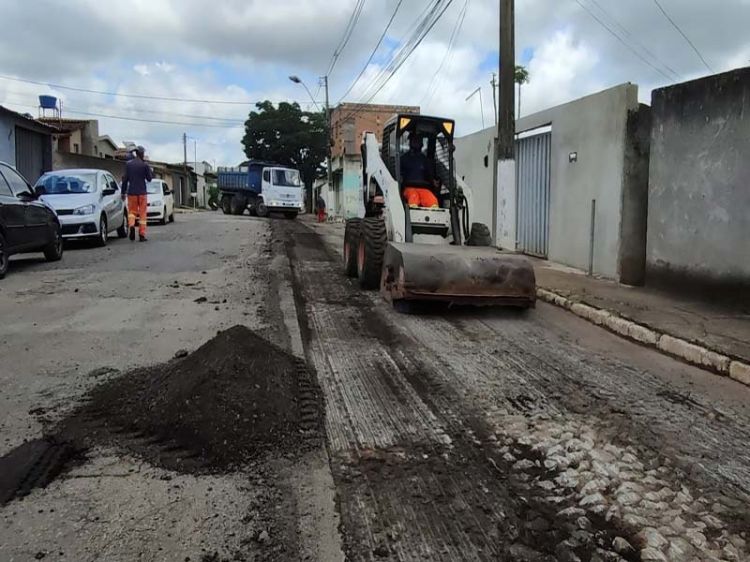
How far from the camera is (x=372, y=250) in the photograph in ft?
29.5

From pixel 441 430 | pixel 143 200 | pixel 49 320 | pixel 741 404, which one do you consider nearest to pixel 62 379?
pixel 49 320

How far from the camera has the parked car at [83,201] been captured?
13242 mm

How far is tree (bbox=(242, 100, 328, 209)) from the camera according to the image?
60.2 m

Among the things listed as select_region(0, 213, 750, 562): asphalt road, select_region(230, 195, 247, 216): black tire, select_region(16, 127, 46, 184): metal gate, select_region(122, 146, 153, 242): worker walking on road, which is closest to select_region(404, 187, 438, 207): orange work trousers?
select_region(0, 213, 750, 562): asphalt road

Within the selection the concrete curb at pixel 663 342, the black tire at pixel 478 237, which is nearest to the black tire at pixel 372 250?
the black tire at pixel 478 237

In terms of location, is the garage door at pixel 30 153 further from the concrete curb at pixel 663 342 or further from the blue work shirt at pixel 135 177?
the concrete curb at pixel 663 342

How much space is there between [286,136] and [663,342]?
56700 millimetres

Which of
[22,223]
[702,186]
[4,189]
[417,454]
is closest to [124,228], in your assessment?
[22,223]

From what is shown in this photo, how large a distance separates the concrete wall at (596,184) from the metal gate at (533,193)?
417 millimetres

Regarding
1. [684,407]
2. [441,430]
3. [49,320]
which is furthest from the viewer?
[49,320]

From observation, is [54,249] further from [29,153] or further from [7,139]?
[29,153]

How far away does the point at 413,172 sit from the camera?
962 cm

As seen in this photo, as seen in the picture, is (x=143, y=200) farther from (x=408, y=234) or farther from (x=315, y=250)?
(x=408, y=234)

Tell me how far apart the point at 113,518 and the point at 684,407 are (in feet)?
13.2
